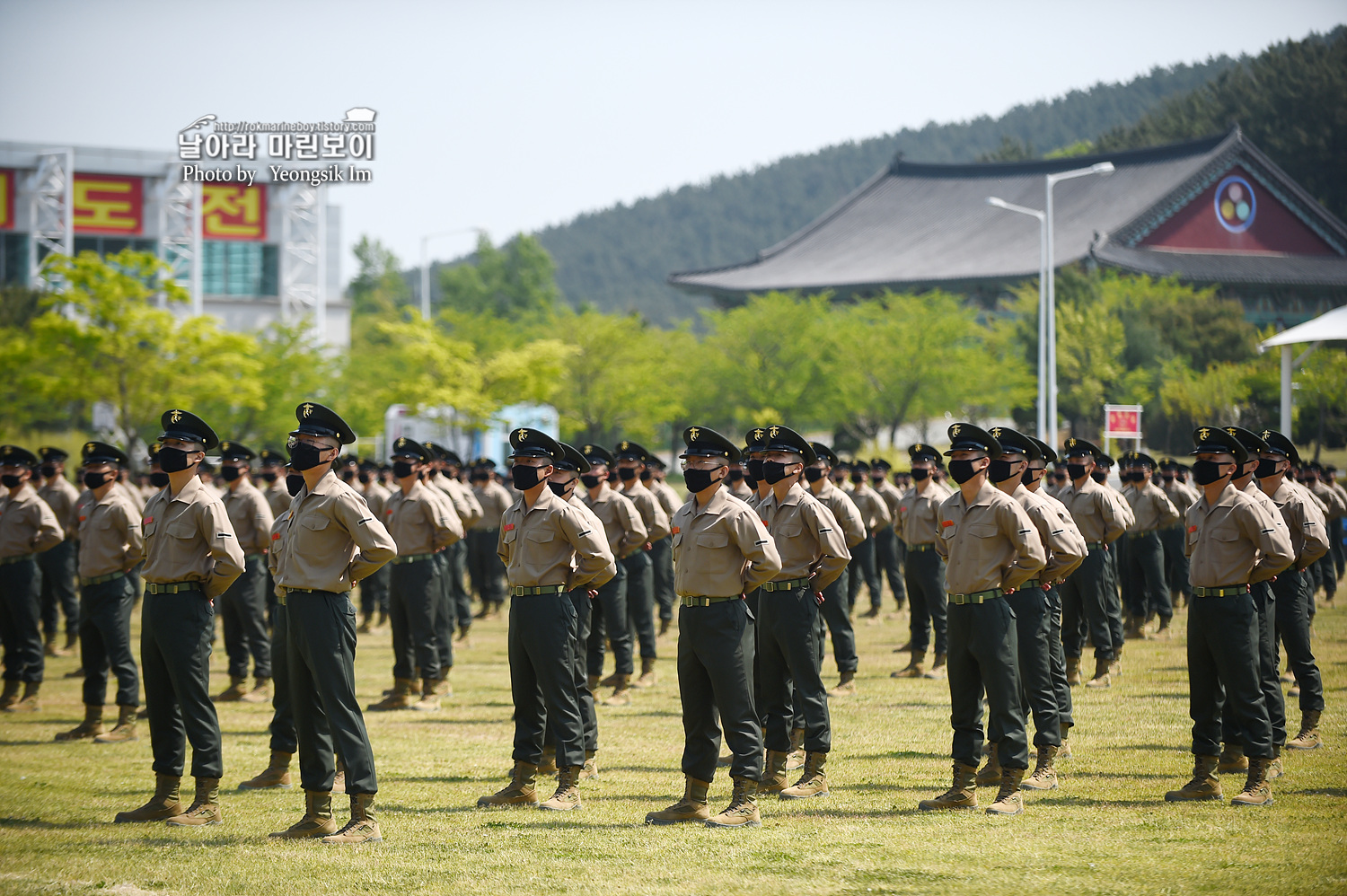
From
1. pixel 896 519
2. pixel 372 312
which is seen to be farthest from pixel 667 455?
pixel 896 519

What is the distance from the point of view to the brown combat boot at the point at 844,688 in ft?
42.9

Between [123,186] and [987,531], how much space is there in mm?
44433

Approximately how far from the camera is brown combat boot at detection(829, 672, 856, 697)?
13078 millimetres

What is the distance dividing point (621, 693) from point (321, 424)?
20.4 ft

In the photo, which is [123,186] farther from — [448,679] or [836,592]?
[836,592]

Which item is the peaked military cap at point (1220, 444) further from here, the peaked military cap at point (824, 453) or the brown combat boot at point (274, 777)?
the brown combat boot at point (274, 777)

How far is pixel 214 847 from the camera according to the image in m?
7.39

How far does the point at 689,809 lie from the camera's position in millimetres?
7977

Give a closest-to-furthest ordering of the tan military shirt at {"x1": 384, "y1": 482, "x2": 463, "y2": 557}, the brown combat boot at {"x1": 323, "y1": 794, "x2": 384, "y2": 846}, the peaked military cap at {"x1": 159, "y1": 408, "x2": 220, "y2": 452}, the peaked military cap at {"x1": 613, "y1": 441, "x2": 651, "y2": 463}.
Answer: the brown combat boot at {"x1": 323, "y1": 794, "x2": 384, "y2": 846} → the peaked military cap at {"x1": 159, "y1": 408, "x2": 220, "y2": 452} → the tan military shirt at {"x1": 384, "y1": 482, "x2": 463, "y2": 557} → the peaked military cap at {"x1": 613, "y1": 441, "x2": 651, "y2": 463}

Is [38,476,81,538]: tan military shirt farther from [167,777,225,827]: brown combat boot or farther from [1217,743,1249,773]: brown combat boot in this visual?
[1217,743,1249,773]: brown combat boot

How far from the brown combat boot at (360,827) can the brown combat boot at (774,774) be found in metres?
2.68

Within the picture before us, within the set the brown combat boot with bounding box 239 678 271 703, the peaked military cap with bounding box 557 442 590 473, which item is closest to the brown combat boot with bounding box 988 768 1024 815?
the peaked military cap with bounding box 557 442 590 473

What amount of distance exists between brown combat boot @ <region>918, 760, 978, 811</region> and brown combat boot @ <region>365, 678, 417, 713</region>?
611 cm

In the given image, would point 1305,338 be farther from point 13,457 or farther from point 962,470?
point 13,457
